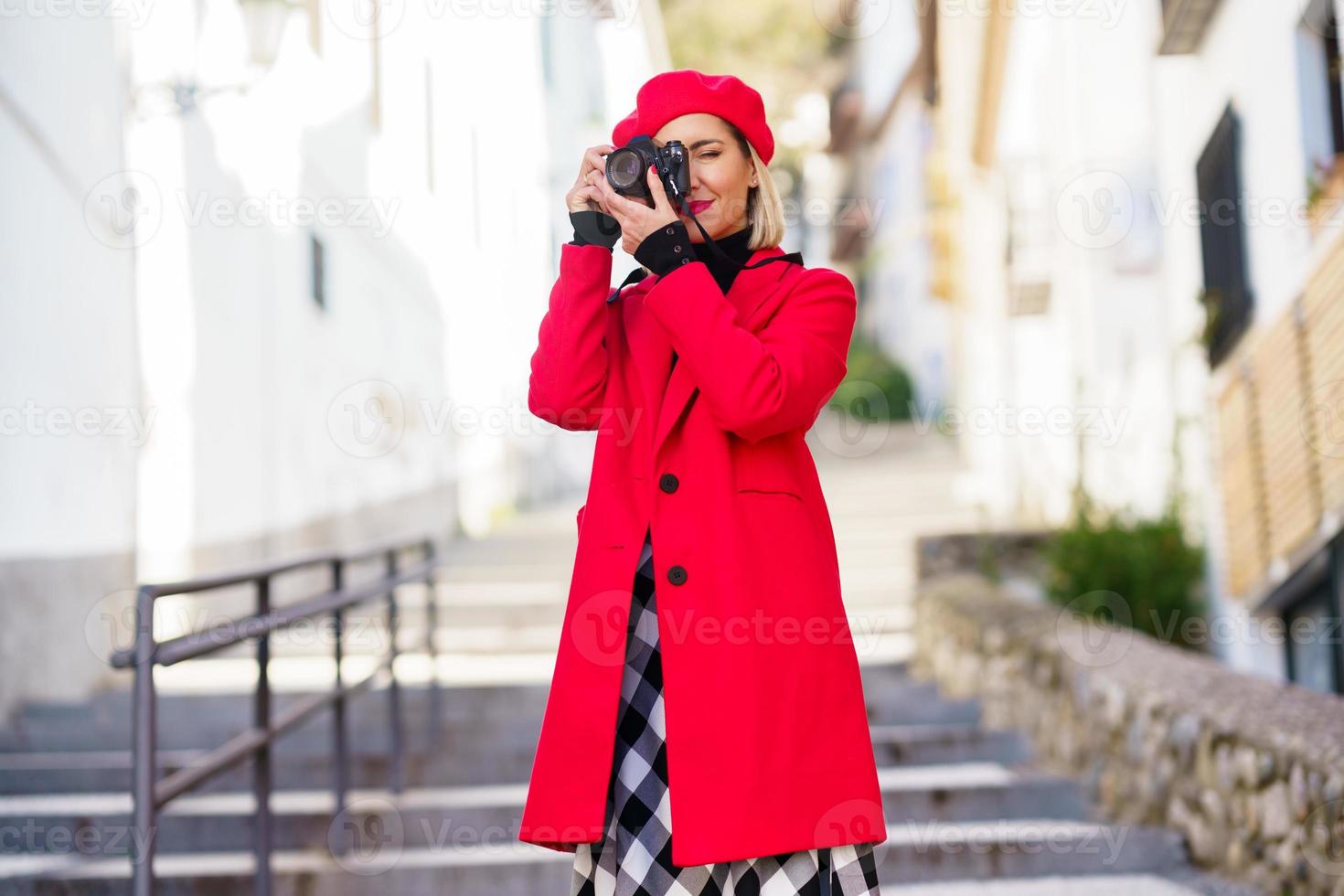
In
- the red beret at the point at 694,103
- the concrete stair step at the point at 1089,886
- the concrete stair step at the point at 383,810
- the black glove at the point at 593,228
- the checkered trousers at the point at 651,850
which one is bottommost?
the concrete stair step at the point at 1089,886

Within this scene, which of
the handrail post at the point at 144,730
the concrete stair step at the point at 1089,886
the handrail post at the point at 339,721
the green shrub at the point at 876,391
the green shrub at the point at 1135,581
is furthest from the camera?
the green shrub at the point at 876,391

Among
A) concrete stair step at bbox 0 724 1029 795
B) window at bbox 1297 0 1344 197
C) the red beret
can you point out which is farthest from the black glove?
window at bbox 1297 0 1344 197

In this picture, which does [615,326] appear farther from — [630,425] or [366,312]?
[366,312]

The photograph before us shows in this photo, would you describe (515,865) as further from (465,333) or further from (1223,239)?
(465,333)

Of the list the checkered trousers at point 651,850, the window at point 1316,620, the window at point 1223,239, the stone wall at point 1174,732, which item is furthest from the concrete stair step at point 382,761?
the checkered trousers at point 651,850

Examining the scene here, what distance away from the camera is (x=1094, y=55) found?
8.65 meters

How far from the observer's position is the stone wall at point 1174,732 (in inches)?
125

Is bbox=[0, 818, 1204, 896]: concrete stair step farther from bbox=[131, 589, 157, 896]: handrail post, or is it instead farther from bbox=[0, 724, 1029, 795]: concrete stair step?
bbox=[131, 589, 157, 896]: handrail post

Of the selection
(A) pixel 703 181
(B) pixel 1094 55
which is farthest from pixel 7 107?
(B) pixel 1094 55

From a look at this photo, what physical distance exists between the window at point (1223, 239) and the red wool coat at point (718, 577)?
5.00m

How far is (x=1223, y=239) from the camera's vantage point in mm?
6453

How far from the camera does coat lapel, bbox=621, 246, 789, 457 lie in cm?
172

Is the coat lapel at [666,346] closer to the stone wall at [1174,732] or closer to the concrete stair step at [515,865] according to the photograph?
the stone wall at [1174,732]

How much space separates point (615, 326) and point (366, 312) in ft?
24.2
